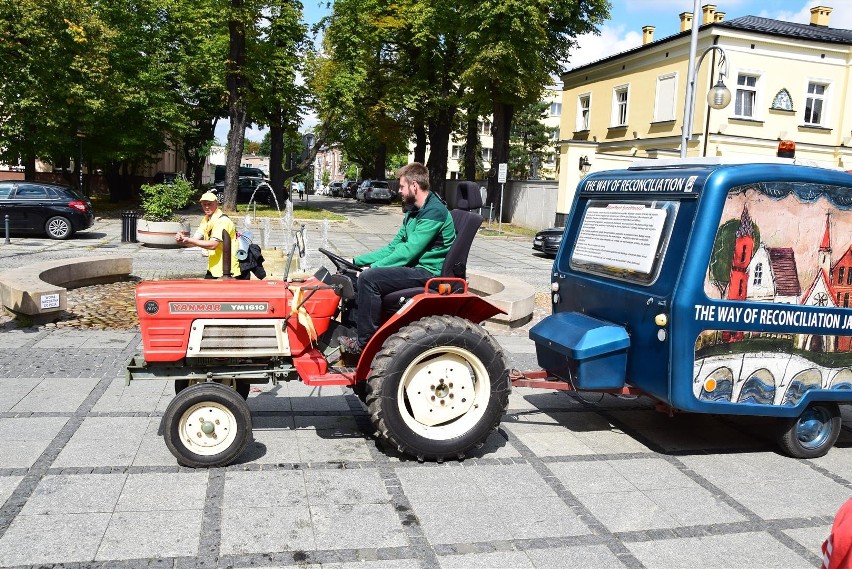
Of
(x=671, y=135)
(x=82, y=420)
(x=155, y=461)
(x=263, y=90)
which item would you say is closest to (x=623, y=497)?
(x=155, y=461)

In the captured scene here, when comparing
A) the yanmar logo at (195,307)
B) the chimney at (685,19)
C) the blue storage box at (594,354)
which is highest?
the chimney at (685,19)

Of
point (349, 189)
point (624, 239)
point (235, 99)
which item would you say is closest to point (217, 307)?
point (624, 239)

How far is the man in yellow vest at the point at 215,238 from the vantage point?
747 centimetres

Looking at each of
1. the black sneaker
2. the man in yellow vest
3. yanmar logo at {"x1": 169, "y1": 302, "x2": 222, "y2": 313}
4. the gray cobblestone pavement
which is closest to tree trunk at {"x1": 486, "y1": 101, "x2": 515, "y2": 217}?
the man in yellow vest

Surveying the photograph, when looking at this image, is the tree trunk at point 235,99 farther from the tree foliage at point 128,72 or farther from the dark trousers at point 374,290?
the dark trousers at point 374,290

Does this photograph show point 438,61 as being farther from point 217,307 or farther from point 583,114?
point 217,307

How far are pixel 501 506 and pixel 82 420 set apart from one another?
3531 millimetres

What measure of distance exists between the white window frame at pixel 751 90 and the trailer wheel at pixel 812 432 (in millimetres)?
27408

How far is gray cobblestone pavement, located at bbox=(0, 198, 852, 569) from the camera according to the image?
4078 millimetres

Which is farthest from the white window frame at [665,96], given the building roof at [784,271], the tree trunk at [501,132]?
the building roof at [784,271]

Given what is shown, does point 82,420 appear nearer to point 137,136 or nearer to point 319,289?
point 319,289

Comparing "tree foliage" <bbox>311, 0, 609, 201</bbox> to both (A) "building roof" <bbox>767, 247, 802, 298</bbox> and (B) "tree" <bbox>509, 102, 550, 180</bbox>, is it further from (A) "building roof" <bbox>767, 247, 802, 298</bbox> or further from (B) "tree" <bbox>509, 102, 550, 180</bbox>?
(B) "tree" <bbox>509, 102, 550, 180</bbox>

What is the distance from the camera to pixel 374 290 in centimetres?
538

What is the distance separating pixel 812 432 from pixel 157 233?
17.7 metres
